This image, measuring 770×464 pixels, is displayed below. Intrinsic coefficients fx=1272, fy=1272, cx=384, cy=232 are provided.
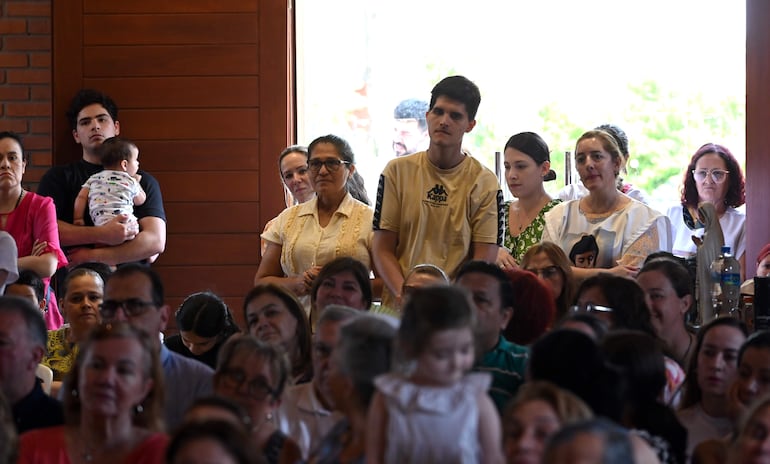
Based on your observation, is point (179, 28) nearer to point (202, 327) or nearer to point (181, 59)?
point (181, 59)

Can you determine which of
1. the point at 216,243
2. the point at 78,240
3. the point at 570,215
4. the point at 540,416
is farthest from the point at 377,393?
the point at 216,243

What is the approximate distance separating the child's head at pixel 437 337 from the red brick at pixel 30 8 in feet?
14.8

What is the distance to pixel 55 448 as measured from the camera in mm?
2977

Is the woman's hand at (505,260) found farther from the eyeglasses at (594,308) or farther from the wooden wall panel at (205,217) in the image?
the wooden wall panel at (205,217)

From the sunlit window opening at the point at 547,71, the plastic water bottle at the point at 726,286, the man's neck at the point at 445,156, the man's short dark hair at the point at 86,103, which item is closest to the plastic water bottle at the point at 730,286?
the plastic water bottle at the point at 726,286

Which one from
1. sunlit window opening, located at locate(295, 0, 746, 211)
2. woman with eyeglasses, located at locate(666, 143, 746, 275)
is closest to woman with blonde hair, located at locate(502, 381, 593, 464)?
woman with eyeglasses, located at locate(666, 143, 746, 275)

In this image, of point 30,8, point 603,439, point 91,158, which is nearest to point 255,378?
point 603,439

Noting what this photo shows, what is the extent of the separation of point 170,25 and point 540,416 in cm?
458

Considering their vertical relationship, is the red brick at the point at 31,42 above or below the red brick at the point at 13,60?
above

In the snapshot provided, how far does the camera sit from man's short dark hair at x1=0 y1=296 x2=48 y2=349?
136 inches

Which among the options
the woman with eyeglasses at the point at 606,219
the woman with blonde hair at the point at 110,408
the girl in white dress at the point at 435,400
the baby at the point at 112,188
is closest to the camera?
the girl in white dress at the point at 435,400

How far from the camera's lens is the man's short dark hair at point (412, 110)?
7094mm

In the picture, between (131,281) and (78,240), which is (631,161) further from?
(131,281)

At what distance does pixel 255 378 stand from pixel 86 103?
11.6 feet
